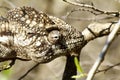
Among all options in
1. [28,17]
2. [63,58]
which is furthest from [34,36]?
[63,58]

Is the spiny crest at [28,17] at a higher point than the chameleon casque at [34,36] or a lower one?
higher

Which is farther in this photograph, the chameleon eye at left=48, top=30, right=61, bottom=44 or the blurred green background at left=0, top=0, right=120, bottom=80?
the blurred green background at left=0, top=0, right=120, bottom=80

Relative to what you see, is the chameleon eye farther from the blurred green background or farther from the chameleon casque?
the blurred green background

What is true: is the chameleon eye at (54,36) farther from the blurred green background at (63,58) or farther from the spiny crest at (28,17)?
the blurred green background at (63,58)

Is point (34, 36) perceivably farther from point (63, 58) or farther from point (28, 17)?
point (63, 58)

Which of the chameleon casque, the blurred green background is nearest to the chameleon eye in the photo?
the chameleon casque

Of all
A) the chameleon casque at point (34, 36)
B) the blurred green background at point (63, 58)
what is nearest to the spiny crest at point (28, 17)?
the chameleon casque at point (34, 36)
